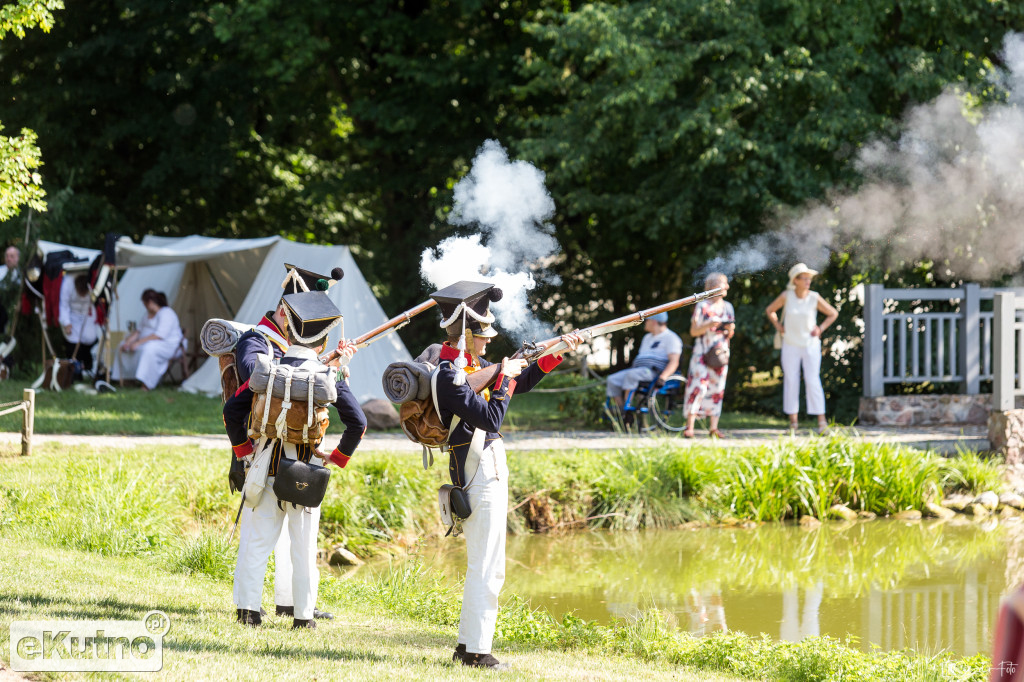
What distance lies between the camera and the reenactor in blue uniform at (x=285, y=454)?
5121 millimetres

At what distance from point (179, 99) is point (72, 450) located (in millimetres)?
13023

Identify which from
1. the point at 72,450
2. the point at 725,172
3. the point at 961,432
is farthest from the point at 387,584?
the point at 725,172

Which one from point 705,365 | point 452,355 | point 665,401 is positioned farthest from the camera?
point 665,401

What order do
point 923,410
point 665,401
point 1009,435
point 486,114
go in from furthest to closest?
point 486,114 < point 923,410 < point 665,401 < point 1009,435

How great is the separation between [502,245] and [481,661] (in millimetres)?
3145

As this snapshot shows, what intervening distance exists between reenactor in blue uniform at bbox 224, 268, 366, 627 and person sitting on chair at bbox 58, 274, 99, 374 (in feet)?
35.5

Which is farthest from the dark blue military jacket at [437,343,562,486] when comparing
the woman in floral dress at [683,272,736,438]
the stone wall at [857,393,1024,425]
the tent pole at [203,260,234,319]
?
the tent pole at [203,260,234,319]

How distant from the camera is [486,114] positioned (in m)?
18.3

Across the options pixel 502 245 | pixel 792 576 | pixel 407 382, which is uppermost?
pixel 502 245

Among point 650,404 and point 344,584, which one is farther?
point 650,404

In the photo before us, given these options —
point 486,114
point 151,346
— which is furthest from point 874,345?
point 151,346

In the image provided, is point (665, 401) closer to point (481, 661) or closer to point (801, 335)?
point (801, 335)

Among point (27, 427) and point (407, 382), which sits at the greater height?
point (407, 382)

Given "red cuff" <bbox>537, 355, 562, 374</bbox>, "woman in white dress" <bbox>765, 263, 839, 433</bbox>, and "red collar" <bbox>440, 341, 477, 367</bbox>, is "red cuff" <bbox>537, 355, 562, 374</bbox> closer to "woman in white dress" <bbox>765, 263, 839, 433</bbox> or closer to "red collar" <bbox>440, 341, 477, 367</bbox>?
"red collar" <bbox>440, 341, 477, 367</bbox>
